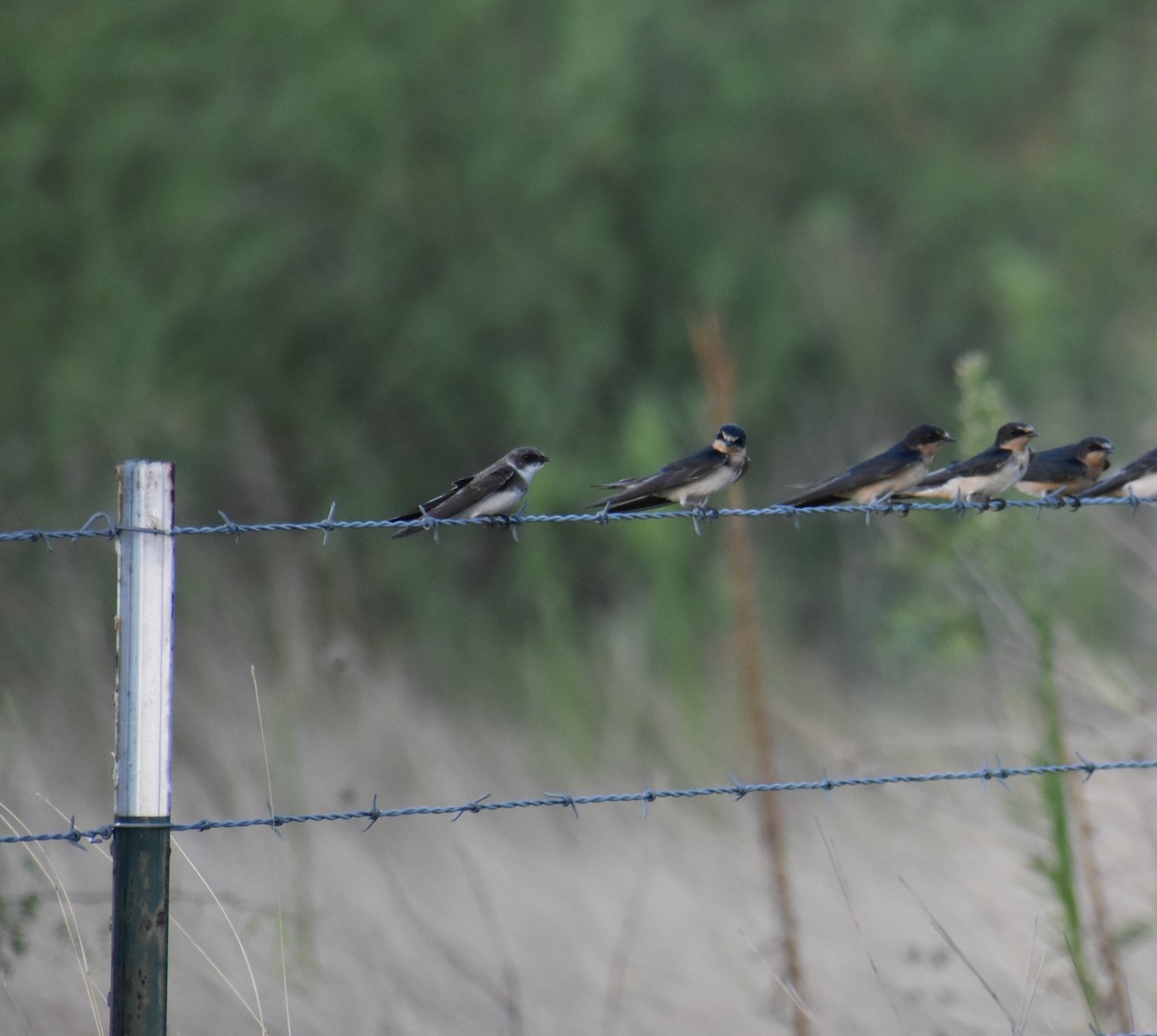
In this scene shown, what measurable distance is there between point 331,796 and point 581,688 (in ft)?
7.20

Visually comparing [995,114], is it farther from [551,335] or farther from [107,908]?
[107,908]

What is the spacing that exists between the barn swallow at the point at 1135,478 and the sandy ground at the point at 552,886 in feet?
Result: 2.55

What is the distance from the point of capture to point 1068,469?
6.09 m

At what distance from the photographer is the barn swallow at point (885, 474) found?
213 inches

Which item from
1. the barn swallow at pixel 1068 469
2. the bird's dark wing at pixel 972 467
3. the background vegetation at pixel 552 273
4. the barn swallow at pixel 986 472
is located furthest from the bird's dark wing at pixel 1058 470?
the background vegetation at pixel 552 273

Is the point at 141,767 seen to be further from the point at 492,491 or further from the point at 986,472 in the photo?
the point at 986,472

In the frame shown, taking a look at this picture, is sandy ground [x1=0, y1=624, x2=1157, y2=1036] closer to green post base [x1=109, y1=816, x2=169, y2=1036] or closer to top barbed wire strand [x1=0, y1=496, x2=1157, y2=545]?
top barbed wire strand [x1=0, y1=496, x2=1157, y2=545]

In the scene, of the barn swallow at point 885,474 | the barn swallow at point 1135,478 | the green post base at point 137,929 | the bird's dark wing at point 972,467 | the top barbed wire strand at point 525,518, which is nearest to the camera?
the green post base at point 137,929

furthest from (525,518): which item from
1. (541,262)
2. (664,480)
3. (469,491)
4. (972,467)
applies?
(541,262)

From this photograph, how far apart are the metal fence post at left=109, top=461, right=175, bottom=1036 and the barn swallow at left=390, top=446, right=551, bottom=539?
1.74m

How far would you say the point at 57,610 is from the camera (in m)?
9.45

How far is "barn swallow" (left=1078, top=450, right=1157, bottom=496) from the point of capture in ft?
19.1

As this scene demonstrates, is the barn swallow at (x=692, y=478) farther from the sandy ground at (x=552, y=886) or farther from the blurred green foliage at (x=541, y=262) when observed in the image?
the blurred green foliage at (x=541, y=262)

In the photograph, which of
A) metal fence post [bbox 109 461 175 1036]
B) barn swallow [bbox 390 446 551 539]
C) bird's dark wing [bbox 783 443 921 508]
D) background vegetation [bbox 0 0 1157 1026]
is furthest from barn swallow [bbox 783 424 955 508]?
background vegetation [bbox 0 0 1157 1026]
